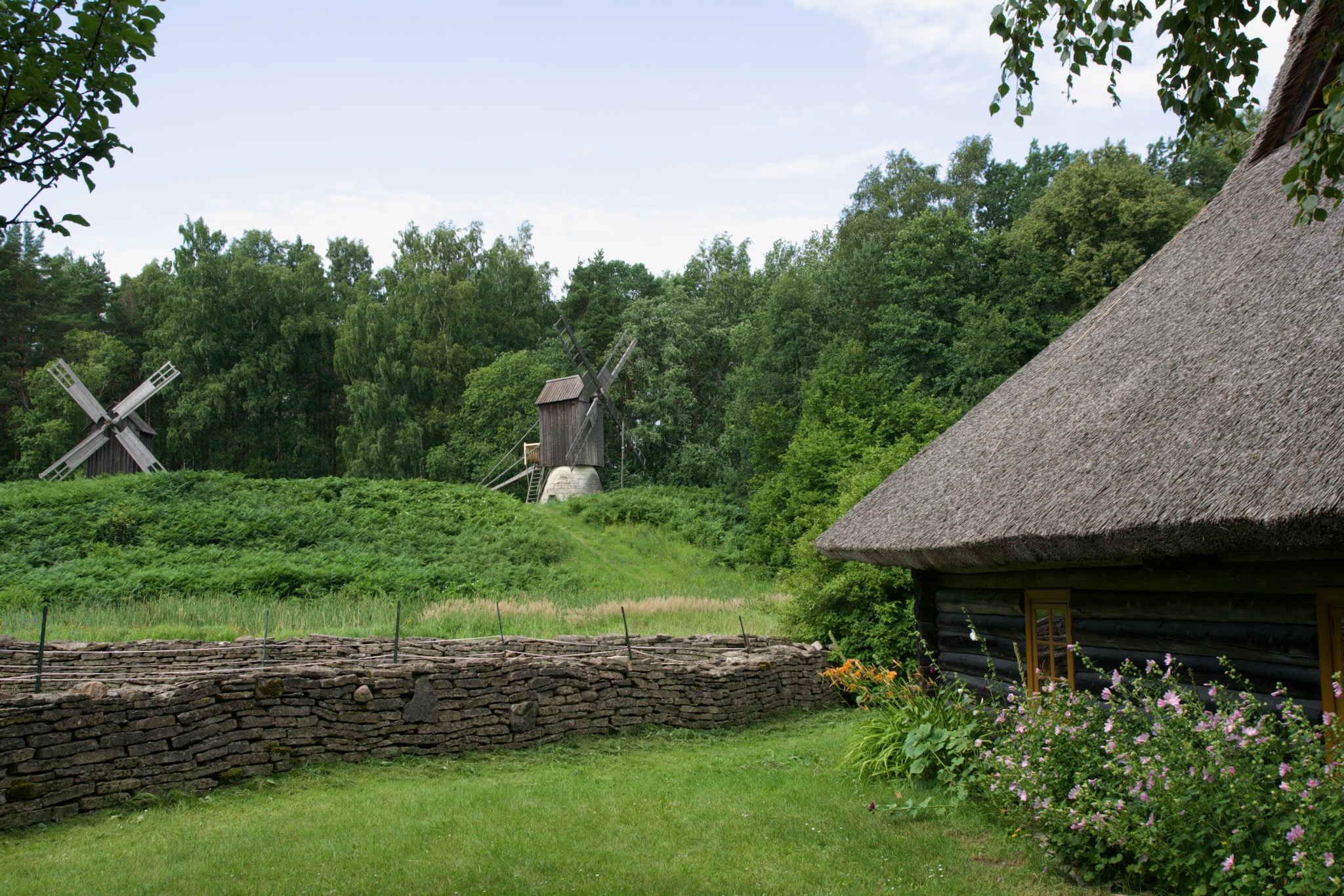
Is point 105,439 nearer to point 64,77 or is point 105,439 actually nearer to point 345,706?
point 345,706

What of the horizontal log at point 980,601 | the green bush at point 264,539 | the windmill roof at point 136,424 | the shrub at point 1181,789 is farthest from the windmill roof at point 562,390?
the shrub at point 1181,789

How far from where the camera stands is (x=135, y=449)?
1502 inches

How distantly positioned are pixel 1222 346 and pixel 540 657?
8327mm

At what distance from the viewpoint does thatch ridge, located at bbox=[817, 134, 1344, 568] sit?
514 centimetres

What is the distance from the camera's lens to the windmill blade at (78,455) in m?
36.8

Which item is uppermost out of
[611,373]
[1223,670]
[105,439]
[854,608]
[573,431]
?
[611,373]

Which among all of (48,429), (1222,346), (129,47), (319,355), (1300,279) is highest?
(319,355)

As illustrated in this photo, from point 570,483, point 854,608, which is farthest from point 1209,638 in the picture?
point 570,483

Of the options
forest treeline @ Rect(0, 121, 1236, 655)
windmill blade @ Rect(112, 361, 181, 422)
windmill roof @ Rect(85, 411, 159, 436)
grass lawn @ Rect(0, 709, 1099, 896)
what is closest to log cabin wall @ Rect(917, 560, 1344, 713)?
grass lawn @ Rect(0, 709, 1099, 896)

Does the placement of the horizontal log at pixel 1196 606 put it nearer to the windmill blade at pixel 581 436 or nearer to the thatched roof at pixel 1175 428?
the thatched roof at pixel 1175 428

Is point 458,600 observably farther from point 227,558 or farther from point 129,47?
point 129,47

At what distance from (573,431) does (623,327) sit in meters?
8.60

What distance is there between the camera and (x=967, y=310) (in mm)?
30359

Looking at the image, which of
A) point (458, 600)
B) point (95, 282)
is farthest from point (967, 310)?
point (95, 282)
